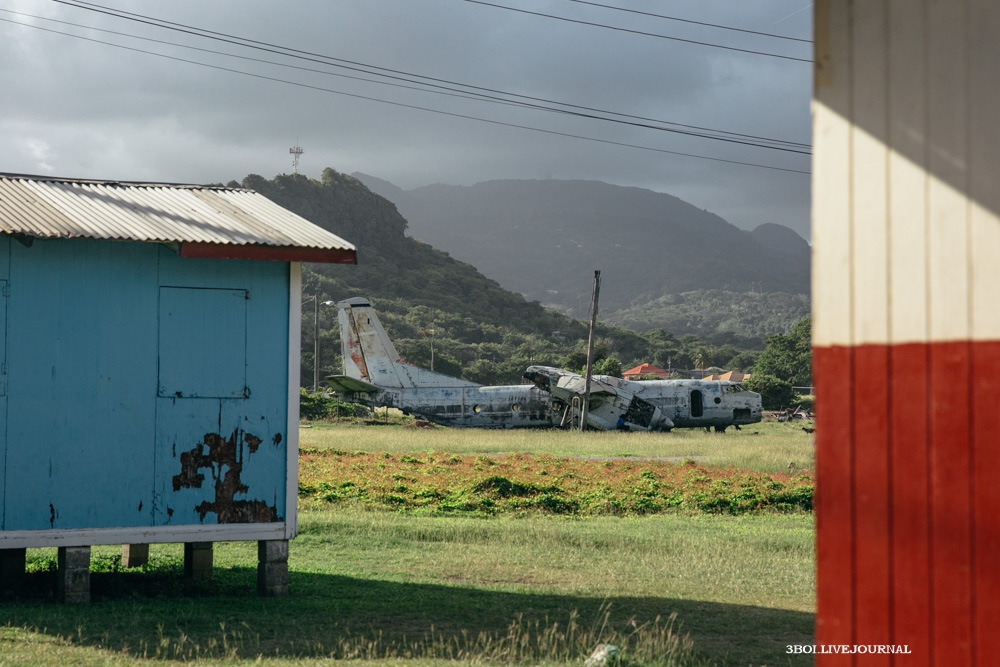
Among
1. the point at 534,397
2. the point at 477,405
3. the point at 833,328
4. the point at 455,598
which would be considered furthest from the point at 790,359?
the point at 833,328

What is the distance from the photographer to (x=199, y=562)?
36.4 feet

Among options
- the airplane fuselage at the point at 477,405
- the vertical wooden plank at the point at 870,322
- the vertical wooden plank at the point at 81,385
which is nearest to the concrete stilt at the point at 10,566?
the vertical wooden plank at the point at 81,385

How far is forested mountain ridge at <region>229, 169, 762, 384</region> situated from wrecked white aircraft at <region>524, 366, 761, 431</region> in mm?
46650

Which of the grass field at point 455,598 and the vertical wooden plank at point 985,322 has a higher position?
the vertical wooden plank at point 985,322

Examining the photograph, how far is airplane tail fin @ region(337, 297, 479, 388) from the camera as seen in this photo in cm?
4569

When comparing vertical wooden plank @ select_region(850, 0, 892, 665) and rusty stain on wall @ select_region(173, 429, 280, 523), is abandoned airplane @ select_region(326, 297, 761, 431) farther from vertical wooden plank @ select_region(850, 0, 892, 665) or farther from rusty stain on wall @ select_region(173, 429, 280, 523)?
vertical wooden plank @ select_region(850, 0, 892, 665)

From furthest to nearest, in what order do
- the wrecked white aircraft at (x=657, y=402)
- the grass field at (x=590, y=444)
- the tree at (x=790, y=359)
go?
the tree at (x=790, y=359) < the wrecked white aircraft at (x=657, y=402) < the grass field at (x=590, y=444)

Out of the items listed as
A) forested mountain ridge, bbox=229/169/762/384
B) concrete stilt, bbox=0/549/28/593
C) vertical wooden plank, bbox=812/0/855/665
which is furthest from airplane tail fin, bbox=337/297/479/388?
forested mountain ridge, bbox=229/169/762/384

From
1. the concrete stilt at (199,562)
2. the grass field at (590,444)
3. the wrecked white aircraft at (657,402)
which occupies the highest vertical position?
the wrecked white aircraft at (657,402)

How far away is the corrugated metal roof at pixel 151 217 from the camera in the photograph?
9758 mm

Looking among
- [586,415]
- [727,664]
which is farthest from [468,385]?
[727,664]

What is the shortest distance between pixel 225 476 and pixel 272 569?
1.10 metres

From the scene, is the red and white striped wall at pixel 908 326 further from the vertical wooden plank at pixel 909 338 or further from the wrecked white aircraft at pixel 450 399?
the wrecked white aircraft at pixel 450 399

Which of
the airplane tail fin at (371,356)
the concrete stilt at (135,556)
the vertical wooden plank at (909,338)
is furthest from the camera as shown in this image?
the airplane tail fin at (371,356)
